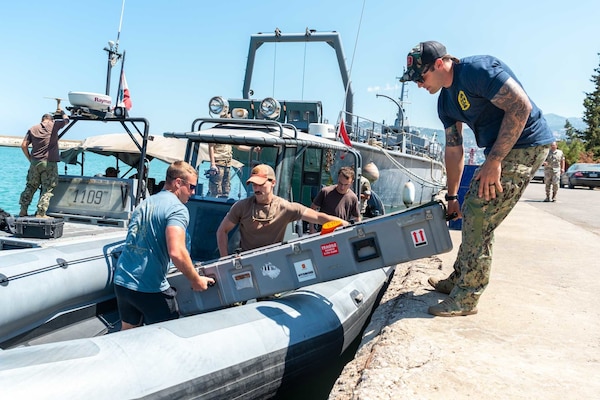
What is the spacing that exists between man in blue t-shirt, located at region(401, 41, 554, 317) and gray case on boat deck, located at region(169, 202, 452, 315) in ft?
0.94

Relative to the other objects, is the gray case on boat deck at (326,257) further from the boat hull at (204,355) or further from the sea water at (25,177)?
the sea water at (25,177)

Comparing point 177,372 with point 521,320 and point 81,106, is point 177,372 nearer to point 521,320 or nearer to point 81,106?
point 521,320

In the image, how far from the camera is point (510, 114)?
3314 millimetres

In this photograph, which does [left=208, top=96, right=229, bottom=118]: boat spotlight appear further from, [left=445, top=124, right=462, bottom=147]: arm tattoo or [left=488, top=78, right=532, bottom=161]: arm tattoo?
[left=488, top=78, right=532, bottom=161]: arm tattoo

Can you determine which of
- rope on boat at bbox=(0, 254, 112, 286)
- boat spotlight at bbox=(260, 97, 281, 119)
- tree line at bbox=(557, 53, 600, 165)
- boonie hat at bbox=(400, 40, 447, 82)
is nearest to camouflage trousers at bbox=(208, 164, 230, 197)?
rope on boat at bbox=(0, 254, 112, 286)

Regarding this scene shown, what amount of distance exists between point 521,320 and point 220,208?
2.91 m

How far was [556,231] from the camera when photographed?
907 cm

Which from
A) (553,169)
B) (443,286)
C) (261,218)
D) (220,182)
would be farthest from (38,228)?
(553,169)

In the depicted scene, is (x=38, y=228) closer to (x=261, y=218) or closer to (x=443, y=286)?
(x=261, y=218)

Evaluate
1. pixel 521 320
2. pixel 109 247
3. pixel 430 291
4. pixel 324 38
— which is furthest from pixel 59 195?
pixel 324 38

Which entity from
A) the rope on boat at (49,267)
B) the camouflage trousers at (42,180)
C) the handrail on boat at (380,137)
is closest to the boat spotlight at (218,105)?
the camouflage trousers at (42,180)

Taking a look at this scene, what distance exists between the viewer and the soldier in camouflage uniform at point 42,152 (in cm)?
714

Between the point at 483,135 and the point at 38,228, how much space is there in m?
4.15

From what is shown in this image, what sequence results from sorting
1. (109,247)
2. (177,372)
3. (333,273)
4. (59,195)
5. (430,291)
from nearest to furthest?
(177,372)
(333,273)
(430,291)
(109,247)
(59,195)
